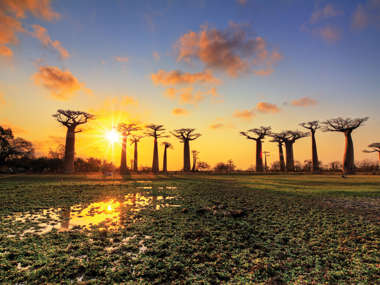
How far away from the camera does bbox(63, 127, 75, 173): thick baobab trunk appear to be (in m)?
41.9

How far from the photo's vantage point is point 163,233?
7.05 metres

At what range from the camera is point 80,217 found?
9.17 metres

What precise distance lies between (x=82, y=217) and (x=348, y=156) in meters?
52.2

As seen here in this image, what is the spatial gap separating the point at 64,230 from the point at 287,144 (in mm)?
63626

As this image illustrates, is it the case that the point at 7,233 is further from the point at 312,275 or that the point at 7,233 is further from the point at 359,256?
the point at 359,256

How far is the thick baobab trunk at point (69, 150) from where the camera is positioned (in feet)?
137

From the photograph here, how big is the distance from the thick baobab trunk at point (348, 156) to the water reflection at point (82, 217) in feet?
155

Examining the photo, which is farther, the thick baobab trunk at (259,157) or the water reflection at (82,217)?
the thick baobab trunk at (259,157)

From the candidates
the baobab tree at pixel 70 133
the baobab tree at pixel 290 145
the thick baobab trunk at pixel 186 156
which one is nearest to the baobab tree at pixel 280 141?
the baobab tree at pixel 290 145

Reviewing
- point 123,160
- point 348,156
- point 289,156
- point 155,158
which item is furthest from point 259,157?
point 123,160

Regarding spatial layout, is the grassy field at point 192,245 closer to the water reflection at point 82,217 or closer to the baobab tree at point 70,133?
the water reflection at point 82,217

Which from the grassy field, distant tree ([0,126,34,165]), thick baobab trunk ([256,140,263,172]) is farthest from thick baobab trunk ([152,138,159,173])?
the grassy field

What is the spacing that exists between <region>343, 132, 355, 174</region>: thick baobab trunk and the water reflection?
47352 millimetres

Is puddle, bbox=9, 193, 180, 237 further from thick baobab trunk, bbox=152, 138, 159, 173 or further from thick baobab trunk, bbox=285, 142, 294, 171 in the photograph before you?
thick baobab trunk, bbox=285, 142, 294, 171
